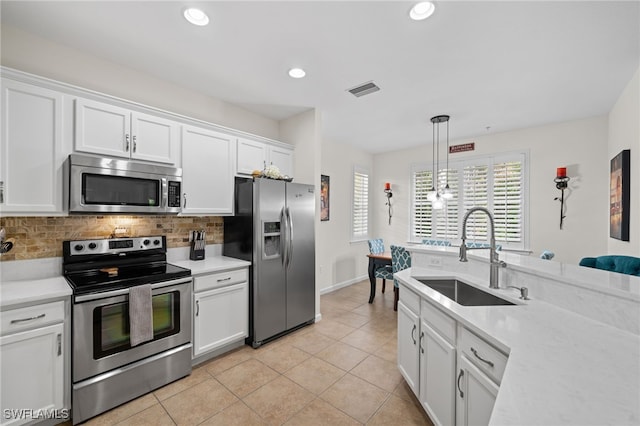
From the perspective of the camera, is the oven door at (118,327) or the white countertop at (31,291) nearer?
the white countertop at (31,291)

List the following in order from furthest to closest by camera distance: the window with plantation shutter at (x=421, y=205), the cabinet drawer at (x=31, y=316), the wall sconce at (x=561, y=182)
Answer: the window with plantation shutter at (x=421, y=205) < the wall sconce at (x=561, y=182) < the cabinet drawer at (x=31, y=316)

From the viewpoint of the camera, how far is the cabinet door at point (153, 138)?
8.09 ft

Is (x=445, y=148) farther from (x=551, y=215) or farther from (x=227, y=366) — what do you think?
(x=227, y=366)

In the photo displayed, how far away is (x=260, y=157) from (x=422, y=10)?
7.34 feet

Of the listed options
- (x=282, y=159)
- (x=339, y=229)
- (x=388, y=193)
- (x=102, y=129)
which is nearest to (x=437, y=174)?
(x=388, y=193)

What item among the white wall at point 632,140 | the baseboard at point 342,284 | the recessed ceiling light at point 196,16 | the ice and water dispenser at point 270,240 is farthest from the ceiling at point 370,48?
the baseboard at point 342,284

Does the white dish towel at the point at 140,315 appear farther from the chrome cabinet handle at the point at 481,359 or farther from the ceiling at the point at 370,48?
the chrome cabinet handle at the point at 481,359

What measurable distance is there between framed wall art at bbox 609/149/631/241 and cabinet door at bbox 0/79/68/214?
5.08 metres

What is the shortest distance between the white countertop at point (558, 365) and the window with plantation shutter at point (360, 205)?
13.5 ft

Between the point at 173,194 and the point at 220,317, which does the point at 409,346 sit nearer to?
the point at 220,317

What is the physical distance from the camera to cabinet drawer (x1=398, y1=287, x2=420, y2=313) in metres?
1.99

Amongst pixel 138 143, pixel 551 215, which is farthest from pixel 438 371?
pixel 551 215

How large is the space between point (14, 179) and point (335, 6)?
8.16 ft

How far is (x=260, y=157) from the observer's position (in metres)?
3.45
